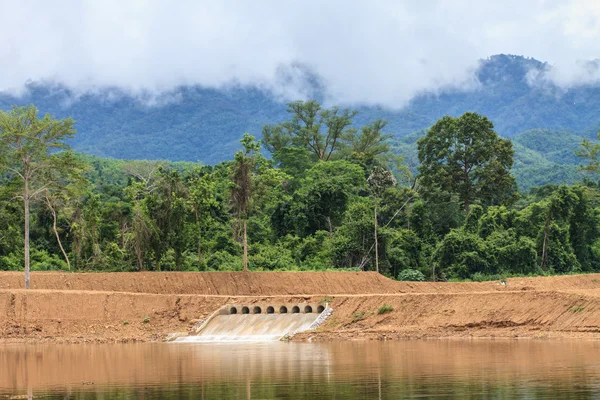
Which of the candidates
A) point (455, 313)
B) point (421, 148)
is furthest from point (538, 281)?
point (421, 148)

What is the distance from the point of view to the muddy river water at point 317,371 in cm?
2205

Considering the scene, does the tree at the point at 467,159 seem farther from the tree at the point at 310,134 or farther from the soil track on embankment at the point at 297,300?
the tree at the point at 310,134

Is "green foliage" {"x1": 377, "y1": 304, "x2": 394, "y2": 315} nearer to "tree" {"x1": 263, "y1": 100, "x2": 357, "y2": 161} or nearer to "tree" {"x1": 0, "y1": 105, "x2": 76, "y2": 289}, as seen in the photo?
"tree" {"x1": 0, "y1": 105, "x2": 76, "y2": 289}

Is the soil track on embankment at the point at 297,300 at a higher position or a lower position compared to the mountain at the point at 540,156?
lower

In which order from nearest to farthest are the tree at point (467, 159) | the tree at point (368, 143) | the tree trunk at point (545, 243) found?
1. the tree trunk at point (545, 243)
2. the tree at point (467, 159)
3. the tree at point (368, 143)

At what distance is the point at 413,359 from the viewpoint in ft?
95.9

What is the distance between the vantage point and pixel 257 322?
4347cm

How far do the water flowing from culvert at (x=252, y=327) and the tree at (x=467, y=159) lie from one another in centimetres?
3510

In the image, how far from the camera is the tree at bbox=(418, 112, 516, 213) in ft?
Answer: 250

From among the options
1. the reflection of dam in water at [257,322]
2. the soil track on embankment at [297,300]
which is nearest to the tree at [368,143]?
the soil track on embankment at [297,300]

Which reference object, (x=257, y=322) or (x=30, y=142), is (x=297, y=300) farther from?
(x=30, y=142)

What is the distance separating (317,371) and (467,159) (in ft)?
172

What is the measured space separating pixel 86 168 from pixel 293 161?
140 ft

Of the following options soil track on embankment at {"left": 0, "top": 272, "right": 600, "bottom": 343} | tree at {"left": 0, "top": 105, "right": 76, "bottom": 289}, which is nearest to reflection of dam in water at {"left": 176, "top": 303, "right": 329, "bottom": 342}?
soil track on embankment at {"left": 0, "top": 272, "right": 600, "bottom": 343}
